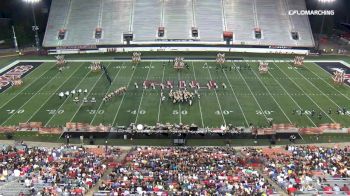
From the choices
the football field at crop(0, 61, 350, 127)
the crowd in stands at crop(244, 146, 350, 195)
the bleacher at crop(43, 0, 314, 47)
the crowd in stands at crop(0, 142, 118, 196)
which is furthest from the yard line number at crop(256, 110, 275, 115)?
the bleacher at crop(43, 0, 314, 47)

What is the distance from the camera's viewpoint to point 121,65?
48875 millimetres

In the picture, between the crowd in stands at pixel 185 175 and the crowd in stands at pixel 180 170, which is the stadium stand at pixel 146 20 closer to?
the crowd in stands at pixel 180 170

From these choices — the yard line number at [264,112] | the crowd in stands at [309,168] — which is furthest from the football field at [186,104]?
the crowd in stands at [309,168]

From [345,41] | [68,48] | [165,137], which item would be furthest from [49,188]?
[345,41]

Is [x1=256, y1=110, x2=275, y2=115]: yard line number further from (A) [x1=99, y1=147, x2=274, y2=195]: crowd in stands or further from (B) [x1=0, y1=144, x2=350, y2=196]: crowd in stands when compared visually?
(A) [x1=99, y1=147, x2=274, y2=195]: crowd in stands

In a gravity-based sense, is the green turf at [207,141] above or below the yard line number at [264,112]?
below

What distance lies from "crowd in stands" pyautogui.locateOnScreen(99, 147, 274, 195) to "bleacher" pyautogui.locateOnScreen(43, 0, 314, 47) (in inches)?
1376

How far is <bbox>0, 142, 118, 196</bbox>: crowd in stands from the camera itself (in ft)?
69.2

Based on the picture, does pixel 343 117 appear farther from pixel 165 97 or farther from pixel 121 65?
pixel 121 65

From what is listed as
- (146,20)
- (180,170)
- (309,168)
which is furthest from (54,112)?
(146,20)

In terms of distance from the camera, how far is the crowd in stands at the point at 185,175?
66.9ft

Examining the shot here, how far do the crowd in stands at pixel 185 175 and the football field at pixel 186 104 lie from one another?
7.63 metres

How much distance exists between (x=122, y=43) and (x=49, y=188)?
1560 inches

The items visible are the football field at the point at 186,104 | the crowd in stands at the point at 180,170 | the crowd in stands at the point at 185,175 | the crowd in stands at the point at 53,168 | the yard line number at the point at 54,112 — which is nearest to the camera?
the crowd in stands at the point at 185,175
